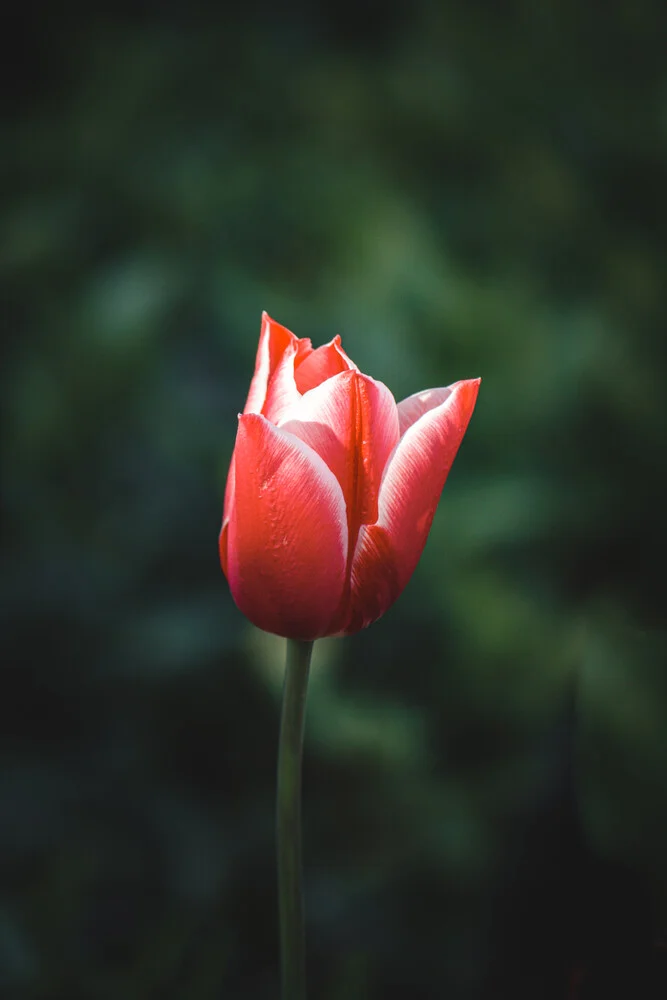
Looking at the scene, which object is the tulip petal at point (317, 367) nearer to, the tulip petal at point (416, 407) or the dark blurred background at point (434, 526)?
the tulip petal at point (416, 407)

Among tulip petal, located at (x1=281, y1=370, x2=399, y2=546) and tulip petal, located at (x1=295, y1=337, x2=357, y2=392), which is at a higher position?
tulip petal, located at (x1=295, y1=337, x2=357, y2=392)

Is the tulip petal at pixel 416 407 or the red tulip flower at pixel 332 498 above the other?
the tulip petal at pixel 416 407

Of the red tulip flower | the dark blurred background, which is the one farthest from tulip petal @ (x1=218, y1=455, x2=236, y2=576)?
the dark blurred background

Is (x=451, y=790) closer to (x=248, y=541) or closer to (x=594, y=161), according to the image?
(x=248, y=541)

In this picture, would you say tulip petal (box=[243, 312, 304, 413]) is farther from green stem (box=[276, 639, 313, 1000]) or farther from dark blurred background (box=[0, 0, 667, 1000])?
dark blurred background (box=[0, 0, 667, 1000])

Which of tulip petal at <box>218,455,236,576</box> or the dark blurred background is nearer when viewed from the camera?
tulip petal at <box>218,455,236,576</box>

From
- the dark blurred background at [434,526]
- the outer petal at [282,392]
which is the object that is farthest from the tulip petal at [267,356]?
the dark blurred background at [434,526]
